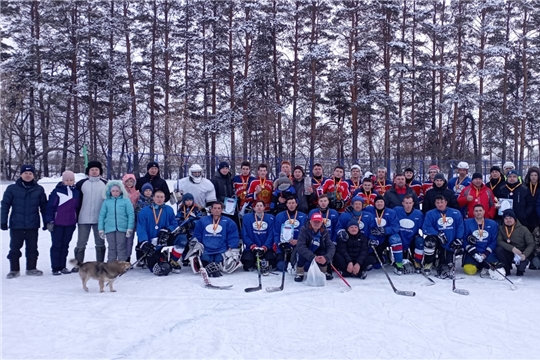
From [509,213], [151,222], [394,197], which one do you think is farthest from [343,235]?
[151,222]

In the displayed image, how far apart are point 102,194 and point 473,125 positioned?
2228 centimetres

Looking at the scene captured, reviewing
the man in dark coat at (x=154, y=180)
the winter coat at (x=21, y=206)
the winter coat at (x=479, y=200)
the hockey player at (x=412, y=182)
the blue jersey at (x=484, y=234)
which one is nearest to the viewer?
the winter coat at (x=21, y=206)

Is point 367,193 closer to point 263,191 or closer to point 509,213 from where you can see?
point 263,191

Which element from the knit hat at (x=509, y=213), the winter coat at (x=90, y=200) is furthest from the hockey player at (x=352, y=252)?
the winter coat at (x=90, y=200)

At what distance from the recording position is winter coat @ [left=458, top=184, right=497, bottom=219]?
6.16 meters

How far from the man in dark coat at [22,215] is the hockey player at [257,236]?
280cm

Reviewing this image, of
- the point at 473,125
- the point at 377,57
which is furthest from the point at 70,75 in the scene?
the point at 473,125

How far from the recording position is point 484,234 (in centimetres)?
→ 571

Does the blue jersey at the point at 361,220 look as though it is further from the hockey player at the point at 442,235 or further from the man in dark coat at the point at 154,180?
the man in dark coat at the point at 154,180

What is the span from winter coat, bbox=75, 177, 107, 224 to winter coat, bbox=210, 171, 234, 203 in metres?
1.77

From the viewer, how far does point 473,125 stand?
2291 centimetres

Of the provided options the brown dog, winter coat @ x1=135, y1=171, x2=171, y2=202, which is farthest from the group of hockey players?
the brown dog

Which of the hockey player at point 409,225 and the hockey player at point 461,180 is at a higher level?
the hockey player at point 461,180

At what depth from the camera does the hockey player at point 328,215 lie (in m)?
5.84
